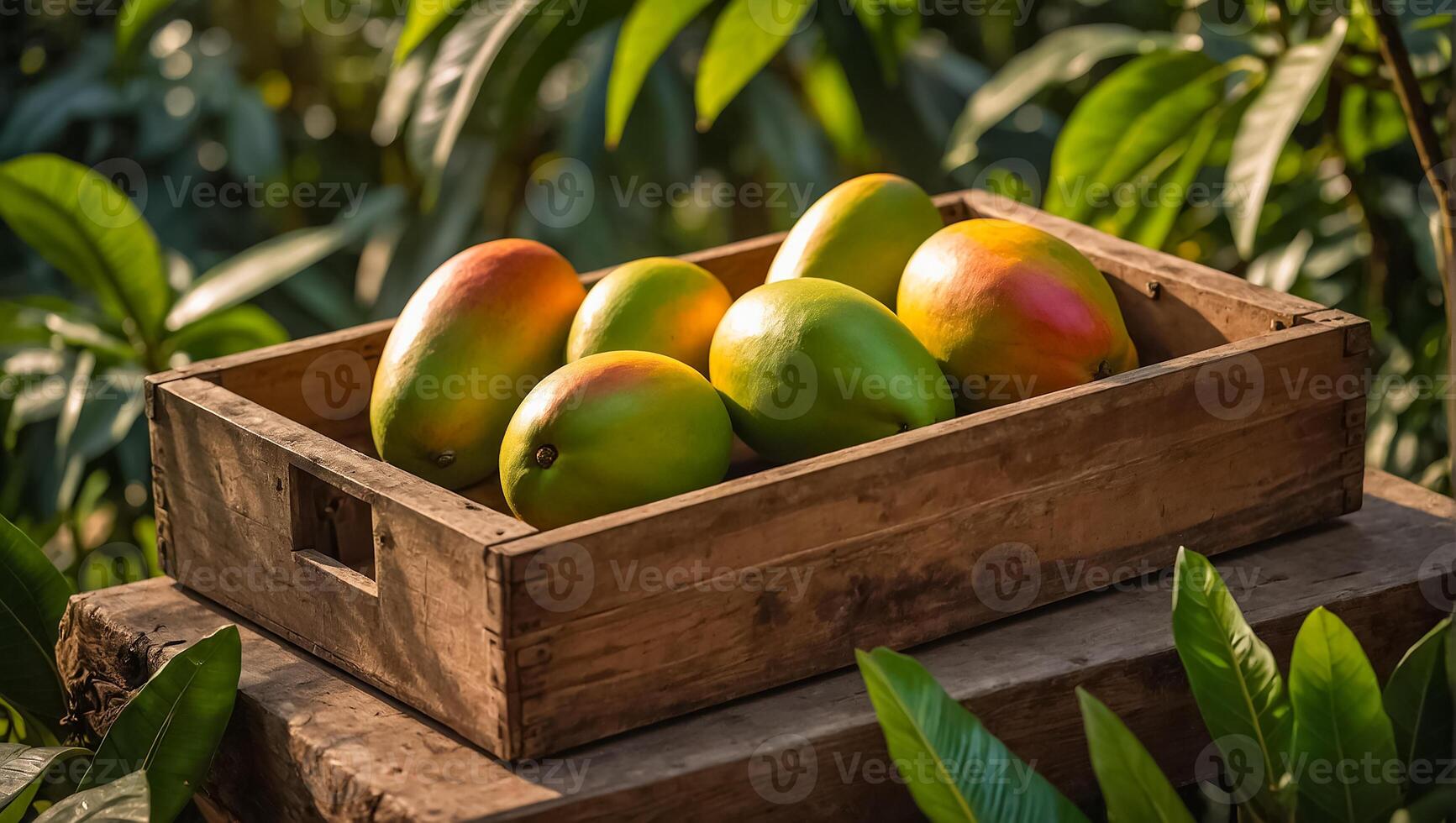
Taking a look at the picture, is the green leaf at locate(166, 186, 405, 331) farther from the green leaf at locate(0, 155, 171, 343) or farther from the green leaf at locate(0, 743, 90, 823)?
the green leaf at locate(0, 743, 90, 823)

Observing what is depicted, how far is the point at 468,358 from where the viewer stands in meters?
1.00

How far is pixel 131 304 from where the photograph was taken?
1587mm

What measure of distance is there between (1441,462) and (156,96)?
2.17 meters

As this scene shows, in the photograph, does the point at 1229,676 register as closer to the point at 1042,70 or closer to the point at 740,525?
the point at 740,525

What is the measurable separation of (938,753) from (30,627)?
2.30ft

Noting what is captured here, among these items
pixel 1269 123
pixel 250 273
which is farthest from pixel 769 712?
pixel 250 273

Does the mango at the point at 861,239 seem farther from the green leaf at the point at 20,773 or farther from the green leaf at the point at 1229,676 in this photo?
the green leaf at the point at 20,773

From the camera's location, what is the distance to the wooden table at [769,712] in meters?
0.80

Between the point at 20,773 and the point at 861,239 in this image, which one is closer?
the point at 20,773

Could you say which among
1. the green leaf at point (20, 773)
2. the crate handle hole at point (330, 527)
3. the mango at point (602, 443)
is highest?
the mango at point (602, 443)

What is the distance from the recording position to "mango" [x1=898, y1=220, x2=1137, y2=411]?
990mm

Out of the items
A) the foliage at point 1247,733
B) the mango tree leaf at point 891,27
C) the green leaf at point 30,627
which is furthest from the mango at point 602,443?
the mango tree leaf at point 891,27

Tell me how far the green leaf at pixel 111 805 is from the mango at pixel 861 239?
1.85ft

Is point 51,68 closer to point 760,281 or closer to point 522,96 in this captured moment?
point 522,96
